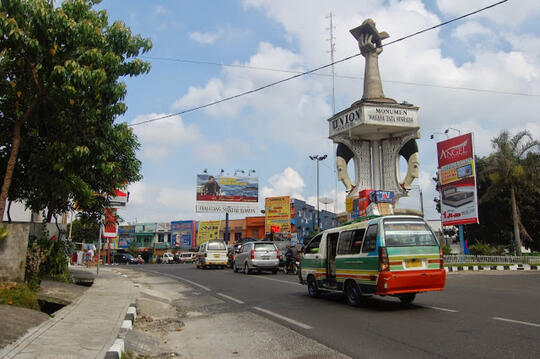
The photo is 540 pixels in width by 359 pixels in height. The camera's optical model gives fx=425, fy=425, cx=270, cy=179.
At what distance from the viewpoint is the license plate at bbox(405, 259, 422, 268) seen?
8977mm

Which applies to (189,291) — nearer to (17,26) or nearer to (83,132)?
(83,132)

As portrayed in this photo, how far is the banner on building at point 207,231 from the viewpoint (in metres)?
64.7

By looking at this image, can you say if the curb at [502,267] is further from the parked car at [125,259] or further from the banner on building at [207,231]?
the banner on building at [207,231]

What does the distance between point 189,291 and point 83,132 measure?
669cm

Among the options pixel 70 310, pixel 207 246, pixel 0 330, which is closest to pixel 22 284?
pixel 70 310

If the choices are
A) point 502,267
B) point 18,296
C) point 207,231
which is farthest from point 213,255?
point 207,231

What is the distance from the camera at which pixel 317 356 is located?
18.9 ft

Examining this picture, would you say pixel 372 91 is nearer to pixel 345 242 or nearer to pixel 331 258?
pixel 331 258

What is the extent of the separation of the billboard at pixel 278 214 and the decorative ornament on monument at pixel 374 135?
8.95m

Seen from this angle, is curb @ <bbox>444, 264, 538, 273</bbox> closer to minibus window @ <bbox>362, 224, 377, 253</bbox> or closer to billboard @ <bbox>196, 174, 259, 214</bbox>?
minibus window @ <bbox>362, 224, 377, 253</bbox>

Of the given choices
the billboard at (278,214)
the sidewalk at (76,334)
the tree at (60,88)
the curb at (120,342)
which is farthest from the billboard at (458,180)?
the curb at (120,342)

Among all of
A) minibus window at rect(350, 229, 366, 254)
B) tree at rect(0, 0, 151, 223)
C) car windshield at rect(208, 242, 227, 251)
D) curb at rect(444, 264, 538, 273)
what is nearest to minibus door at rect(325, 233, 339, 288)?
minibus window at rect(350, 229, 366, 254)

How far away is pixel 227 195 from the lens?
48406 mm

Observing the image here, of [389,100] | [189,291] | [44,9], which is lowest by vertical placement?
[189,291]
